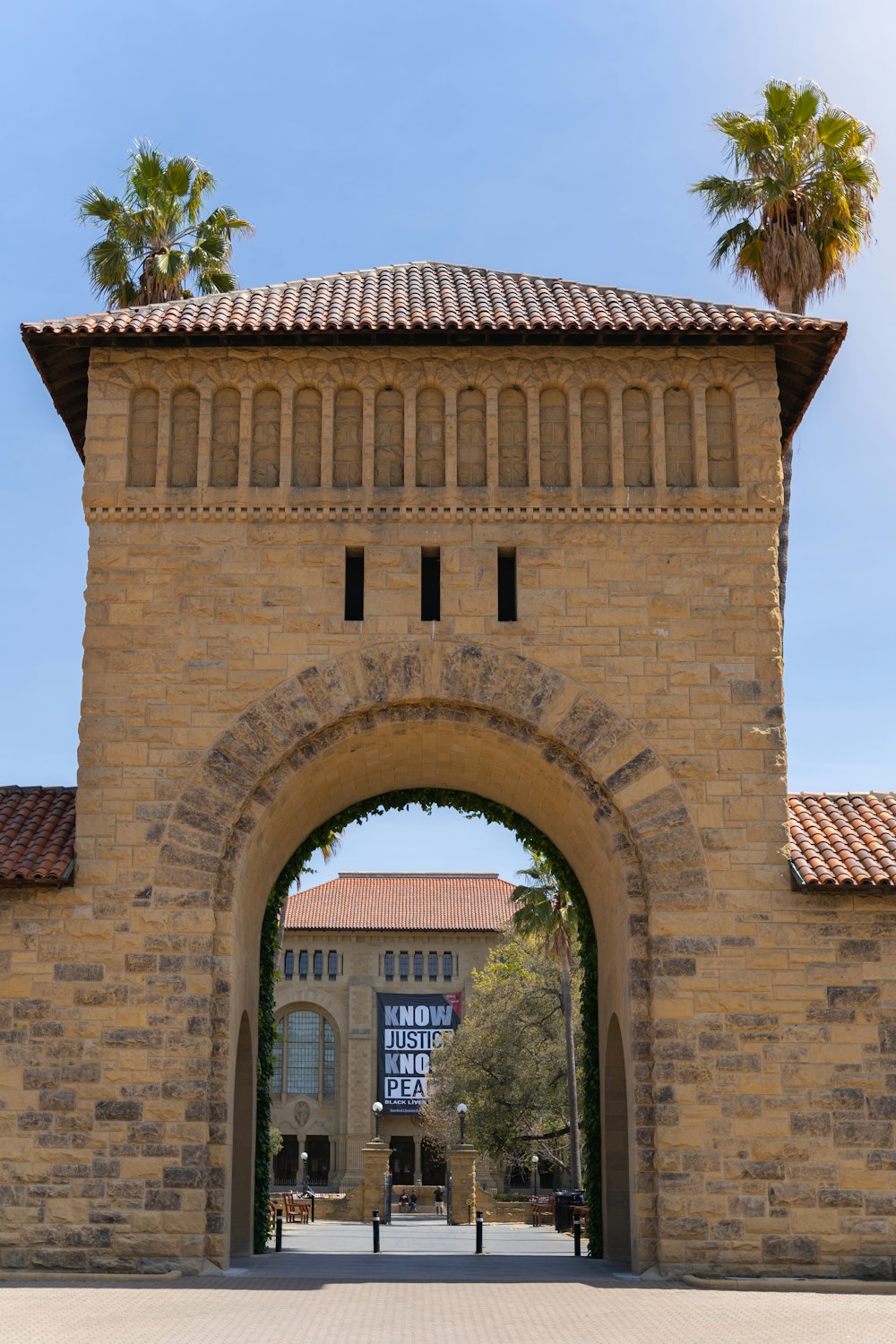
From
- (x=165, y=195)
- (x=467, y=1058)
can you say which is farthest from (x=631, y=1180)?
(x=467, y=1058)

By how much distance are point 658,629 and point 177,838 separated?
18.6ft

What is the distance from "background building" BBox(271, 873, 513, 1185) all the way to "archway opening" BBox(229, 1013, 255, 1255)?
43.0 meters

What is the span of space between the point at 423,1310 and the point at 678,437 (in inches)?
376

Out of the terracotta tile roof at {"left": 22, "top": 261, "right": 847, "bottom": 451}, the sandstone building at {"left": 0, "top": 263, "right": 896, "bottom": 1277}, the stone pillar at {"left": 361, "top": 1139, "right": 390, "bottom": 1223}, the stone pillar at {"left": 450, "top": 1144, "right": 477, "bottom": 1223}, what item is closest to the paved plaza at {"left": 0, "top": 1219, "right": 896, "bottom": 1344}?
the sandstone building at {"left": 0, "top": 263, "right": 896, "bottom": 1277}

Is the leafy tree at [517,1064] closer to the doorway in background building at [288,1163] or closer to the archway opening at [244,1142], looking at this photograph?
the doorway in background building at [288,1163]

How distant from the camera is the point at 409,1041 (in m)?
55.2

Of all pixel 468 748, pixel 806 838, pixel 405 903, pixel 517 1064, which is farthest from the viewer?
pixel 405 903

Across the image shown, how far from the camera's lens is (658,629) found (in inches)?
609

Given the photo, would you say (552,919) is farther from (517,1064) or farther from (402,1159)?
(402,1159)

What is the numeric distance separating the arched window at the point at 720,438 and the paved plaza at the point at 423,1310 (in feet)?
28.1

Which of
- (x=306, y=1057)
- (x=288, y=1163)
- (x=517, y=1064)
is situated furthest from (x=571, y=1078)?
(x=288, y=1163)

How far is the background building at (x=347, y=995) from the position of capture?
5969 centimetres

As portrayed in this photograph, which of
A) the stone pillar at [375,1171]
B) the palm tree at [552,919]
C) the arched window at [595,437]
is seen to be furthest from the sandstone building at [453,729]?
the stone pillar at [375,1171]

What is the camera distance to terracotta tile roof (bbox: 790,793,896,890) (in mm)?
14445
